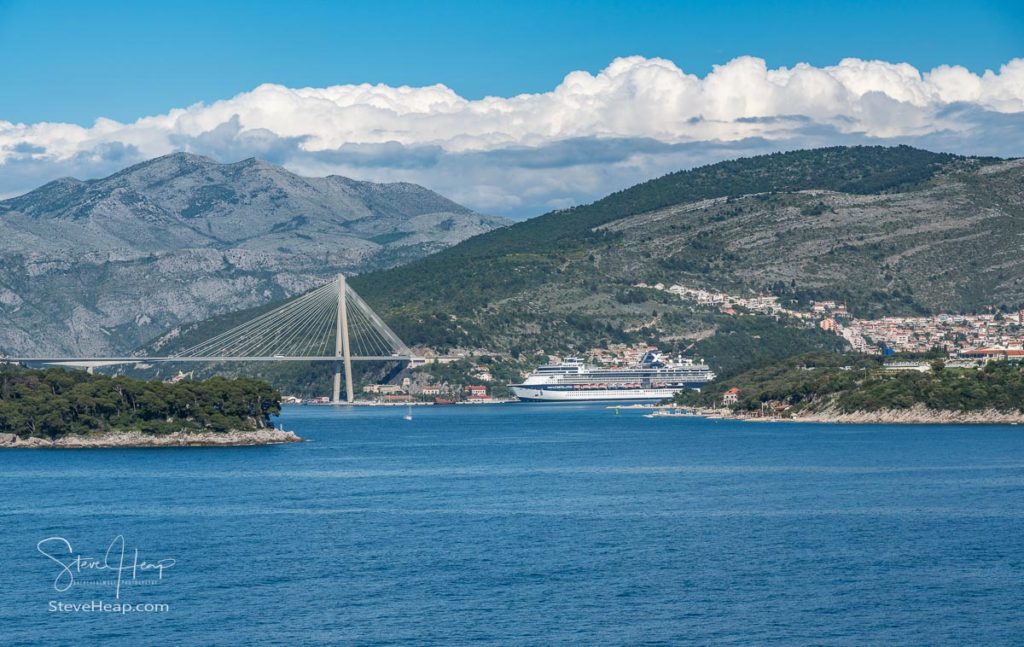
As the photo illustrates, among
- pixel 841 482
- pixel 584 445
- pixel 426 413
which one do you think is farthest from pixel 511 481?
pixel 426 413

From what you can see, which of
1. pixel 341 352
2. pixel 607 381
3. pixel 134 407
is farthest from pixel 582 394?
pixel 134 407

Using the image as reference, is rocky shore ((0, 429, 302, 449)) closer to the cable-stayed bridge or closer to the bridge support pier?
the bridge support pier

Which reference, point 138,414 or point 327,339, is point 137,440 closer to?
point 138,414

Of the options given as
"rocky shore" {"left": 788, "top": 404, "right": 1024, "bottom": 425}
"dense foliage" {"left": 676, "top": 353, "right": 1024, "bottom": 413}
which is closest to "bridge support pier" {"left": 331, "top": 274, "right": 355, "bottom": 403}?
"dense foliage" {"left": 676, "top": 353, "right": 1024, "bottom": 413}

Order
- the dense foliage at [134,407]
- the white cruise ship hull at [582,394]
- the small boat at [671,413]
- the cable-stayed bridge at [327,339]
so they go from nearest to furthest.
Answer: the dense foliage at [134,407] → the small boat at [671,413] → the cable-stayed bridge at [327,339] → the white cruise ship hull at [582,394]

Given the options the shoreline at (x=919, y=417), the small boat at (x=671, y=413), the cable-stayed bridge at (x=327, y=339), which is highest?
the cable-stayed bridge at (x=327, y=339)

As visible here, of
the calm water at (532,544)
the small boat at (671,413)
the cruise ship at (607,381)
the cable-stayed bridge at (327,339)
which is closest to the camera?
the calm water at (532,544)

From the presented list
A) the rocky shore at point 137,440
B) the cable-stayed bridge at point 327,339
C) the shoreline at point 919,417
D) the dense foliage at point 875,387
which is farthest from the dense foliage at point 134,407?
the cable-stayed bridge at point 327,339

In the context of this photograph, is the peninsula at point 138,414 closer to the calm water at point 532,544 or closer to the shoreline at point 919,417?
the calm water at point 532,544
